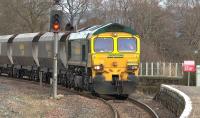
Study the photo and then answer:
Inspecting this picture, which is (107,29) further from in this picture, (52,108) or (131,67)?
(52,108)

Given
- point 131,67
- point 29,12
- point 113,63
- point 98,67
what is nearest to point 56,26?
point 98,67

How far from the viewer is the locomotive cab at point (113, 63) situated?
883 inches

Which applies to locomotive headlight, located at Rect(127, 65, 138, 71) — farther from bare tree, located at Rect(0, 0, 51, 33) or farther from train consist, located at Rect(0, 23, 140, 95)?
bare tree, located at Rect(0, 0, 51, 33)

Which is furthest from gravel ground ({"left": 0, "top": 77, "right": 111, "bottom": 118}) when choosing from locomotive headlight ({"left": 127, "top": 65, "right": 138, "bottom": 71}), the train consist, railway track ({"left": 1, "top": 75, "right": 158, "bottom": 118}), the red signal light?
the red signal light

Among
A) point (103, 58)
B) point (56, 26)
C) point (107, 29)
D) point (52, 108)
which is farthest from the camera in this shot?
point (107, 29)

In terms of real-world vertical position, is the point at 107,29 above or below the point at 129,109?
above

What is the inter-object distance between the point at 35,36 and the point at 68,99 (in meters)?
13.8

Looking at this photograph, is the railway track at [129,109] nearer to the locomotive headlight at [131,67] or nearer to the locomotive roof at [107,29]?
the locomotive headlight at [131,67]

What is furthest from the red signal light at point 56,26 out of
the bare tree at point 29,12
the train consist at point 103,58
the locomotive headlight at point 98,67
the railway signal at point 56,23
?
the bare tree at point 29,12

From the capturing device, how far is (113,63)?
74.1ft

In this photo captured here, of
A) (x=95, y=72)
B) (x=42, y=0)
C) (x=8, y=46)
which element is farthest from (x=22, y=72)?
(x=42, y=0)

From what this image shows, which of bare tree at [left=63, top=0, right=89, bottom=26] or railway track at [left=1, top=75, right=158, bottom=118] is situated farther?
bare tree at [left=63, top=0, right=89, bottom=26]

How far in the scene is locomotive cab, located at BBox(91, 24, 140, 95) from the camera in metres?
22.4

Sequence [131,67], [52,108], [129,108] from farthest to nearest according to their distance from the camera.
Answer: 1. [131,67]
2. [129,108]
3. [52,108]
